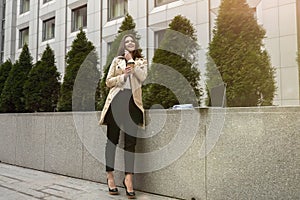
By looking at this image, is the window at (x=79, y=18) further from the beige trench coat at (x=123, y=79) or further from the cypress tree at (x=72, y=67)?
the beige trench coat at (x=123, y=79)

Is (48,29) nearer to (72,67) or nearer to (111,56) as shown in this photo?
(72,67)

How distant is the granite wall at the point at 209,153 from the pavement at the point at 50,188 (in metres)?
0.15

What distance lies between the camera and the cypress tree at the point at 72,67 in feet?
16.3

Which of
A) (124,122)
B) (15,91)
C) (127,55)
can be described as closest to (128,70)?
(127,55)

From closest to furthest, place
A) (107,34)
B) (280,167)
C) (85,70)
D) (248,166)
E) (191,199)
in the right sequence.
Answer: (280,167), (248,166), (191,199), (85,70), (107,34)

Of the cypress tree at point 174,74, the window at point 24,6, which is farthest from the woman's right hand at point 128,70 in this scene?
the window at point 24,6

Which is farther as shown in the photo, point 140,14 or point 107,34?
point 107,34

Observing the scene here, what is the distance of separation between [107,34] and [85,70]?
5196 millimetres

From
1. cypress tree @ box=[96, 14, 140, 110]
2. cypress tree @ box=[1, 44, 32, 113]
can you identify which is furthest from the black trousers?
cypress tree @ box=[1, 44, 32, 113]

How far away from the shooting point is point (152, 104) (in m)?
3.64

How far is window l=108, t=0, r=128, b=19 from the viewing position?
982cm

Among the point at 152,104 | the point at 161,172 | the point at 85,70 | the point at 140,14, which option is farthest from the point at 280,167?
the point at 140,14

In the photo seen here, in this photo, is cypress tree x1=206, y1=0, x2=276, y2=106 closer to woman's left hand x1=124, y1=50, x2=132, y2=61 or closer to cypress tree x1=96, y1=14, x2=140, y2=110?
woman's left hand x1=124, y1=50, x2=132, y2=61

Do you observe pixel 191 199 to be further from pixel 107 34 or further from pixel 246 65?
pixel 107 34
